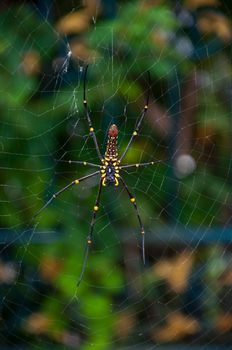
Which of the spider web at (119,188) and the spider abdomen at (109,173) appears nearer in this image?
the spider abdomen at (109,173)

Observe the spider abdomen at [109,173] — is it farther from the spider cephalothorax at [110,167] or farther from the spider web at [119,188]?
the spider web at [119,188]

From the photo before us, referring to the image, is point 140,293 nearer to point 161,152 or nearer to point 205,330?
point 205,330

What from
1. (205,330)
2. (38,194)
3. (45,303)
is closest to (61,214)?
(38,194)

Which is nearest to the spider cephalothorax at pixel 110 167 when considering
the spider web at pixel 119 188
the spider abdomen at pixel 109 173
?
the spider abdomen at pixel 109 173

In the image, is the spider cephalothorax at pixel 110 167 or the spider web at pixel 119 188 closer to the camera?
the spider cephalothorax at pixel 110 167

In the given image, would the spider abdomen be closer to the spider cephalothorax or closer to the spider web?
the spider cephalothorax

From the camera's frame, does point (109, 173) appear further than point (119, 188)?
No

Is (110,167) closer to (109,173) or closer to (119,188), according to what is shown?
(109,173)

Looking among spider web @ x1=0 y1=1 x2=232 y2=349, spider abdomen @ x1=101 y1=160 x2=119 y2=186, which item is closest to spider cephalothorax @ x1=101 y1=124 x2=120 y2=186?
spider abdomen @ x1=101 y1=160 x2=119 y2=186

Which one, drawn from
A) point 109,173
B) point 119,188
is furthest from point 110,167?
point 119,188
